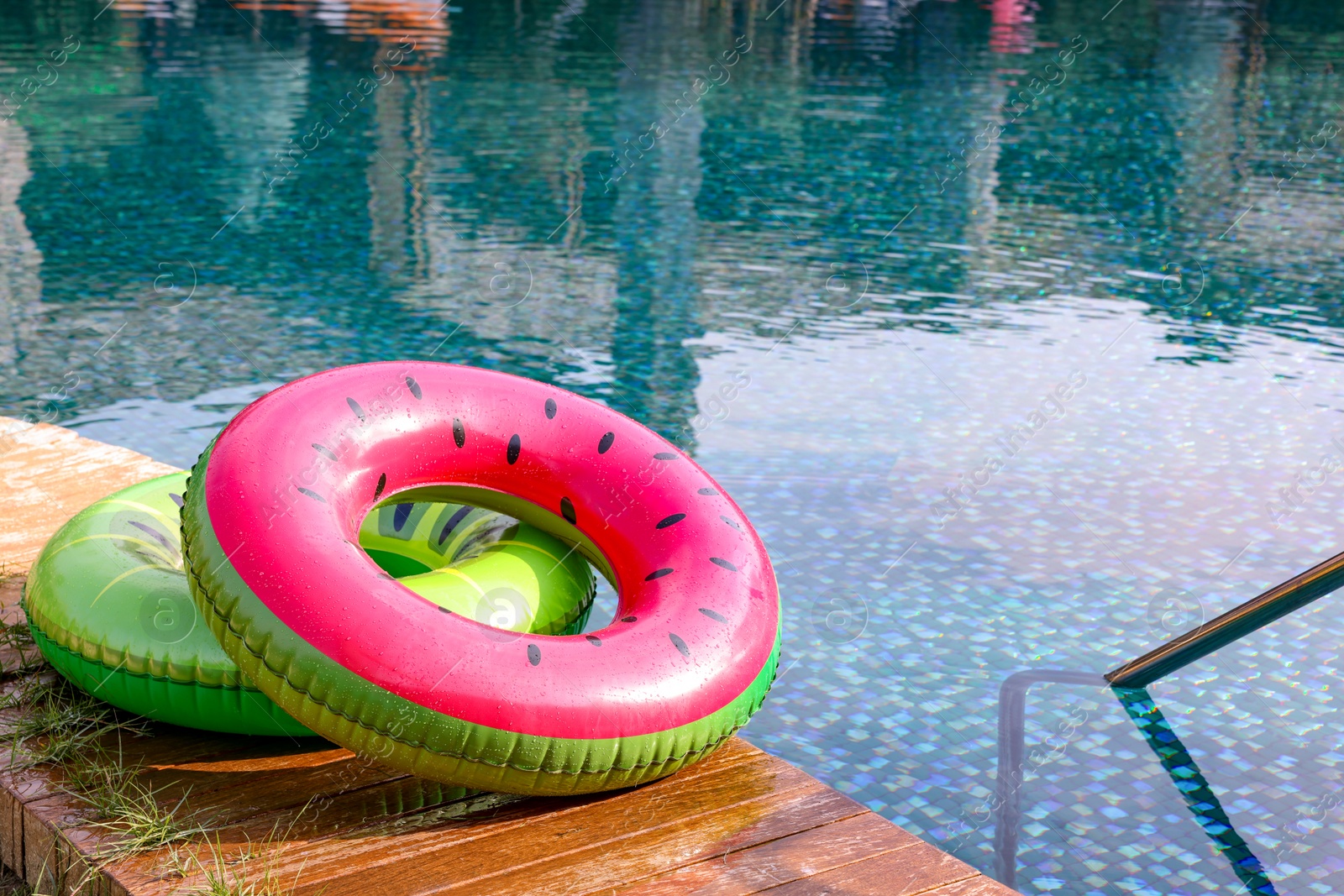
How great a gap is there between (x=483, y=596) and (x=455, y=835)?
0.52 metres

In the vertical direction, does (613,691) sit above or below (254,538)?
below

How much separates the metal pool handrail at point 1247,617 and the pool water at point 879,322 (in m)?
0.37

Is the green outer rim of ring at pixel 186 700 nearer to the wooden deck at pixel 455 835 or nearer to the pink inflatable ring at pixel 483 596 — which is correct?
the wooden deck at pixel 455 835

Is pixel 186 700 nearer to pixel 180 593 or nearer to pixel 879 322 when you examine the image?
pixel 180 593

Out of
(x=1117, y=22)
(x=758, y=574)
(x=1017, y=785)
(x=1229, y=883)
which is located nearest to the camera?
(x=758, y=574)

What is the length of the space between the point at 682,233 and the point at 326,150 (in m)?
3.41

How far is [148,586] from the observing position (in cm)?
245

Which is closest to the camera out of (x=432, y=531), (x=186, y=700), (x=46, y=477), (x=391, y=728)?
(x=391, y=728)

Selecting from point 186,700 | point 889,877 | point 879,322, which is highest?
point 879,322

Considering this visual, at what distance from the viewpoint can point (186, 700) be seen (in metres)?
2.34

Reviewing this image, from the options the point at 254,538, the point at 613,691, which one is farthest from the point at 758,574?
the point at 254,538

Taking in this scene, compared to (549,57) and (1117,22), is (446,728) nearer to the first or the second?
(549,57)

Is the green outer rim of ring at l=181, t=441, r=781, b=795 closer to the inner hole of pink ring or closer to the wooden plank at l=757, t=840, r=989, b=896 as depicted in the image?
the wooden plank at l=757, t=840, r=989, b=896

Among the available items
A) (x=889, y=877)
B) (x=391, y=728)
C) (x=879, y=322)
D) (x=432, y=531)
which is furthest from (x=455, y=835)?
(x=879, y=322)
